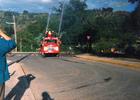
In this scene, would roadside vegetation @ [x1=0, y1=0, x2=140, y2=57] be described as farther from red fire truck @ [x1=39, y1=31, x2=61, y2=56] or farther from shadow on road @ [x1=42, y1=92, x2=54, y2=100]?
shadow on road @ [x1=42, y1=92, x2=54, y2=100]

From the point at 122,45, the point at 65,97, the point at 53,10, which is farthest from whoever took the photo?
the point at 53,10

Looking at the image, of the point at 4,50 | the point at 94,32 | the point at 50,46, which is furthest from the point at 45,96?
the point at 94,32

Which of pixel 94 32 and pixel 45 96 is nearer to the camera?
pixel 45 96

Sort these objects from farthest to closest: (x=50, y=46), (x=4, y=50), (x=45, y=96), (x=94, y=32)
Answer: (x=94, y=32) → (x=50, y=46) → (x=45, y=96) → (x=4, y=50)

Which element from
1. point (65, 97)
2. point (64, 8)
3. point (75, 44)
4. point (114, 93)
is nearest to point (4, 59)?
point (65, 97)

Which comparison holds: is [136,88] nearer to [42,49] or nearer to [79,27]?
[42,49]

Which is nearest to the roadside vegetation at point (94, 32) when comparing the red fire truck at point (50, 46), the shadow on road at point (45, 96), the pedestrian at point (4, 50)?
the red fire truck at point (50, 46)

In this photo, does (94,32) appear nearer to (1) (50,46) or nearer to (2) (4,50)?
(1) (50,46)

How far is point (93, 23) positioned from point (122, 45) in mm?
12060

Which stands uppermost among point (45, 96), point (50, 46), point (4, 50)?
point (4, 50)

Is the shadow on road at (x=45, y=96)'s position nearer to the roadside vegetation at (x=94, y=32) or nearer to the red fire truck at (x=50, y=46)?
the roadside vegetation at (x=94, y=32)

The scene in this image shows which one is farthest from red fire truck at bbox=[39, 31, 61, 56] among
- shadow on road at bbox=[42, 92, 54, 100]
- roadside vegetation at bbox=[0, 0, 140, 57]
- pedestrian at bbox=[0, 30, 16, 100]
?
pedestrian at bbox=[0, 30, 16, 100]

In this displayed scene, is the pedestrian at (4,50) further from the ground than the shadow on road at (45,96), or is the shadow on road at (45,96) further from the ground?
the pedestrian at (4,50)

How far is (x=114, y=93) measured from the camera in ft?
41.5
